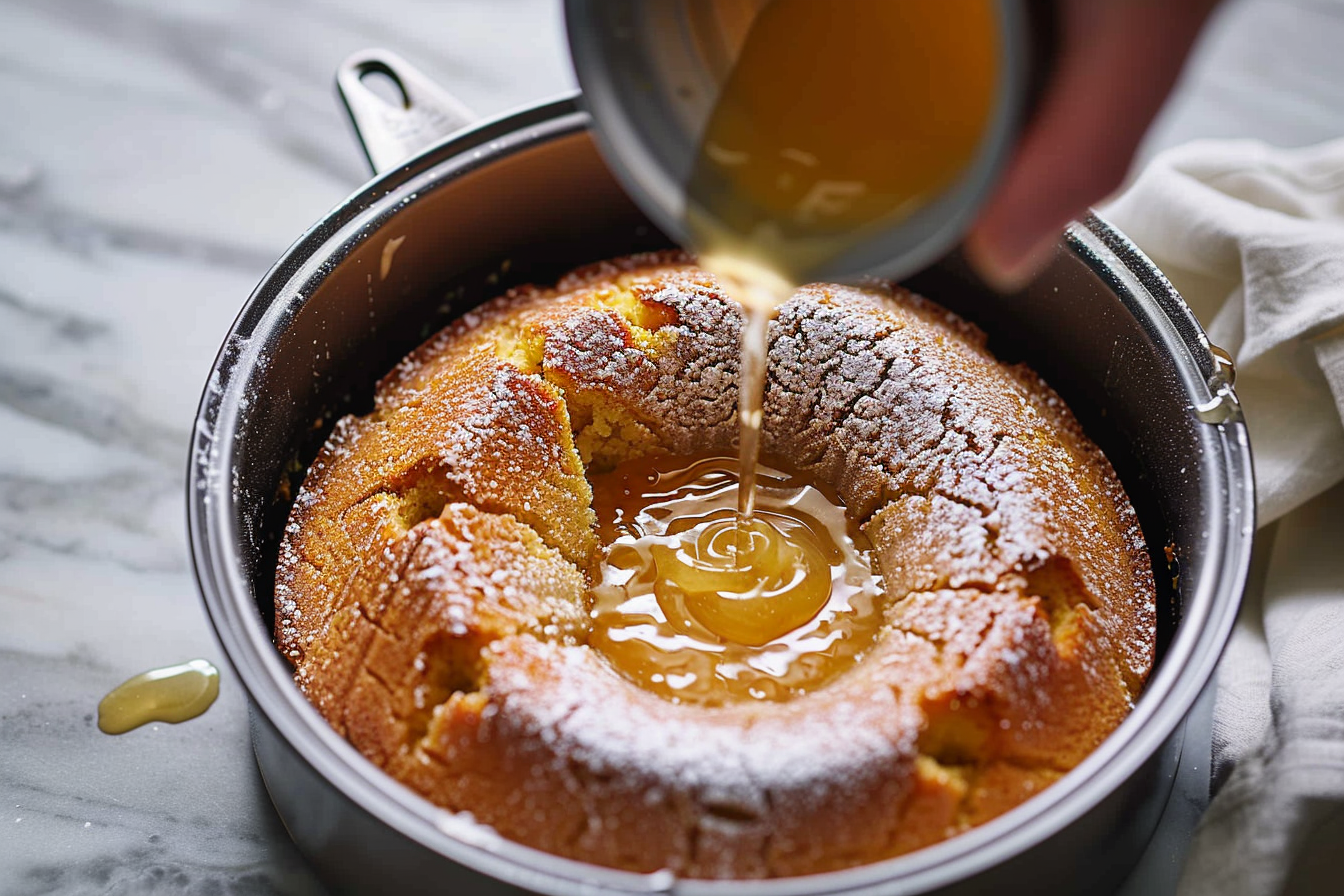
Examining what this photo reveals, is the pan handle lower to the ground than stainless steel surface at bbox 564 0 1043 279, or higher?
lower

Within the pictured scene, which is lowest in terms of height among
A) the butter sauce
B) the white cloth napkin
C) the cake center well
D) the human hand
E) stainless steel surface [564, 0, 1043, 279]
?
the butter sauce

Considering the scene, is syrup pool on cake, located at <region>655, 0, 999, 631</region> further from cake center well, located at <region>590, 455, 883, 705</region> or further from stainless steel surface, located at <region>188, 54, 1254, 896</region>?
stainless steel surface, located at <region>188, 54, 1254, 896</region>

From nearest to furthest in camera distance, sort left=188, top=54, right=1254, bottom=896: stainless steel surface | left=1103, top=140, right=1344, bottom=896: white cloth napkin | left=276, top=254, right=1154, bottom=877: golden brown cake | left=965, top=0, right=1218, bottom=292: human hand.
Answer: left=965, top=0, right=1218, bottom=292: human hand → left=188, top=54, right=1254, bottom=896: stainless steel surface → left=276, top=254, right=1154, bottom=877: golden brown cake → left=1103, top=140, right=1344, bottom=896: white cloth napkin

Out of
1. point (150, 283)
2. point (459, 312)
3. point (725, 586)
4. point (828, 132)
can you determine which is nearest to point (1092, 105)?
point (828, 132)

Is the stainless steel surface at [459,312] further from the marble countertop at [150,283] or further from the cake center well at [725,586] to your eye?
the cake center well at [725,586]

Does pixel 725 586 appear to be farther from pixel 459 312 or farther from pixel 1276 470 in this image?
pixel 1276 470

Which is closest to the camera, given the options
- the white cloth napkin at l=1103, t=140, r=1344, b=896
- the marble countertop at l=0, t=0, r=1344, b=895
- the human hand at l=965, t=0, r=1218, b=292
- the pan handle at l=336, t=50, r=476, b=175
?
the human hand at l=965, t=0, r=1218, b=292

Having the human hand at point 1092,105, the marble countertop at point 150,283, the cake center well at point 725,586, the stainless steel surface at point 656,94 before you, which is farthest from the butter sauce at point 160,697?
the human hand at point 1092,105

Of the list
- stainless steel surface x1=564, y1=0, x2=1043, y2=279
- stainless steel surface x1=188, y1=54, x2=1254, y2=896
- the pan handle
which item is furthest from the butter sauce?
stainless steel surface x1=564, y1=0, x2=1043, y2=279
